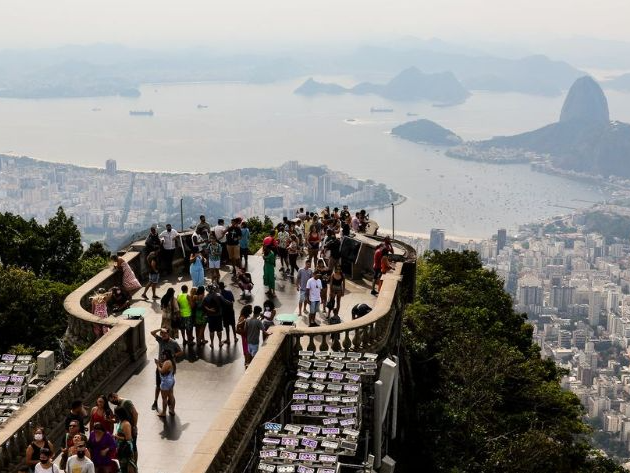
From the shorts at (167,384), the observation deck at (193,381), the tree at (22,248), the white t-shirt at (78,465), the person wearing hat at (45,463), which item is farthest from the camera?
the tree at (22,248)

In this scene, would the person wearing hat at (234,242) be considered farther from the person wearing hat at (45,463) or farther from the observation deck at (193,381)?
the person wearing hat at (45,463)

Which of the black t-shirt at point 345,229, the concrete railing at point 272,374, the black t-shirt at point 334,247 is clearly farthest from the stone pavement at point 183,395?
the black t-shirt at point 345,229

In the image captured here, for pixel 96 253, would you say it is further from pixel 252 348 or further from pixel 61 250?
pixel 252 348

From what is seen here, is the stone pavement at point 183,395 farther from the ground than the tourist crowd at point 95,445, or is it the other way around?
the tourist crowd at point 95,445

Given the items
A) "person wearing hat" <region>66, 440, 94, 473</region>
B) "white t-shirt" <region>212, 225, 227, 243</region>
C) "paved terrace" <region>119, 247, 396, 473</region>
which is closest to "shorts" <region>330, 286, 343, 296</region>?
"paved terrace" <region>119, 247, 396, 473</region>

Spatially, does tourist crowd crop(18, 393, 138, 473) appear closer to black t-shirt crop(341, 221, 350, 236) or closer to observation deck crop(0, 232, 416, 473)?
observation deck crop(0, 232, 416, 473)

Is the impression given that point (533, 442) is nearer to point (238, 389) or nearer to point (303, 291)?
point (303, 291)
